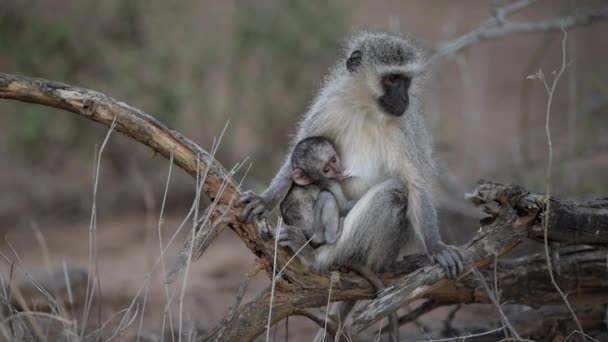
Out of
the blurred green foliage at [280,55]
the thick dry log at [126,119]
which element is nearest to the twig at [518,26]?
the thick dry log at [126,119]

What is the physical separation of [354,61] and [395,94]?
0.39m

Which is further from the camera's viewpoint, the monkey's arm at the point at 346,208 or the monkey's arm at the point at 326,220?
the monkey's arm at the point at 346,208

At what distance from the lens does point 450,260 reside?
3865 mm

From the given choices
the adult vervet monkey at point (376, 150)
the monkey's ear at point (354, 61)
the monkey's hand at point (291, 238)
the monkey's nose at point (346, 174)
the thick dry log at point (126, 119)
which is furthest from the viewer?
the monkey's ear at point (354, 61)

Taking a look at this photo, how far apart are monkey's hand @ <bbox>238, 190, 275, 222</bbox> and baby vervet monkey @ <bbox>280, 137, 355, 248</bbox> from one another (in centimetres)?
47

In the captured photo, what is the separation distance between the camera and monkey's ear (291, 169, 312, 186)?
4434 millimetres

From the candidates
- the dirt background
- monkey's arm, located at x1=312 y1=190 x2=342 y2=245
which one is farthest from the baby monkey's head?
the dirt background

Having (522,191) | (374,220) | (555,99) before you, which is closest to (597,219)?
(522,191)

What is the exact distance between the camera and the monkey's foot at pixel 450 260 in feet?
12.6

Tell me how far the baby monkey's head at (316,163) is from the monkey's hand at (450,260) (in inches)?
32.7

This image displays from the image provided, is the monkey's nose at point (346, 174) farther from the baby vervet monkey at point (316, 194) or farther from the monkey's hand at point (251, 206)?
the monkey's hand at point (251, 206)

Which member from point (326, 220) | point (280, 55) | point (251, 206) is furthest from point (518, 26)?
point (280, 55)

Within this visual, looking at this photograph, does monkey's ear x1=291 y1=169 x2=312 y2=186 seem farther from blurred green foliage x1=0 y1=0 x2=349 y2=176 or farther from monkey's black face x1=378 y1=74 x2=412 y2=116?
blurred green foliage x1=0 y1=0 x2=349 y2=176

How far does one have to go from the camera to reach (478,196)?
352 cm
